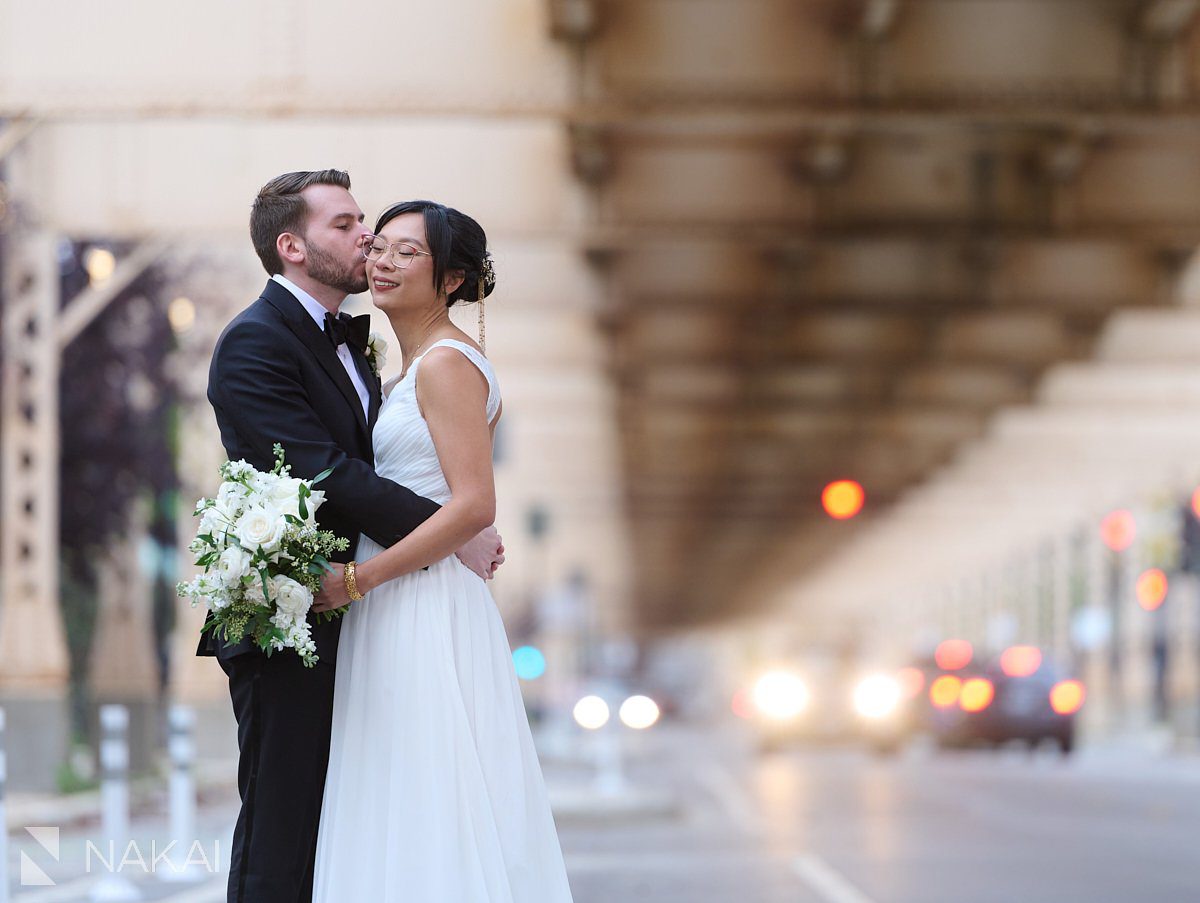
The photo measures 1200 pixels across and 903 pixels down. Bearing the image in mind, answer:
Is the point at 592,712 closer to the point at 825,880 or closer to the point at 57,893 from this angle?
the point at 825,880

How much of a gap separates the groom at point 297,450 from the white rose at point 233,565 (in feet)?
0.58

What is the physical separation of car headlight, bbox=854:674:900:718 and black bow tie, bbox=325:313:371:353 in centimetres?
2938

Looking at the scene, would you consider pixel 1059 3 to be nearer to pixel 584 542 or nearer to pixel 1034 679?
pixel 1034 679

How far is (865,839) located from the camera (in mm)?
16062

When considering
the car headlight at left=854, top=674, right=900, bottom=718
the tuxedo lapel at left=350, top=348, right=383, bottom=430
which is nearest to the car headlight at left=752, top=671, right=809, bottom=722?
the car headlight at left=854, top=674, right=900, bottom=718

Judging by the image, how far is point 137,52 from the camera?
50.9ft

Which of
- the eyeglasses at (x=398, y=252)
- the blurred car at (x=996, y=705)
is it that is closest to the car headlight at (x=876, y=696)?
the blurred car at (x=996, y=705)

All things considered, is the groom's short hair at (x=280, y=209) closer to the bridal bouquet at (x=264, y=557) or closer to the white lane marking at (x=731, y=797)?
the bridal bouquet at (x=264, y=557)

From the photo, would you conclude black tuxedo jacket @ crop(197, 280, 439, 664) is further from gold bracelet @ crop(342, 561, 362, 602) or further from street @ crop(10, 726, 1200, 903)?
street @ crop(10, 726, 1200, 903)

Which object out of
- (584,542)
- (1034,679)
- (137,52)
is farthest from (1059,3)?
(584,542)

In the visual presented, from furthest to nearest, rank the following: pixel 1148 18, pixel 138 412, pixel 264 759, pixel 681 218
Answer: pixel 138 412
pixel 681 218
pixel 1148 18
pixel 264 759

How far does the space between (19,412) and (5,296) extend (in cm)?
115

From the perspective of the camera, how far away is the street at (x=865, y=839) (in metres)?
12.2

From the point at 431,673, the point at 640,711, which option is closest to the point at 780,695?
the point at 640,711
